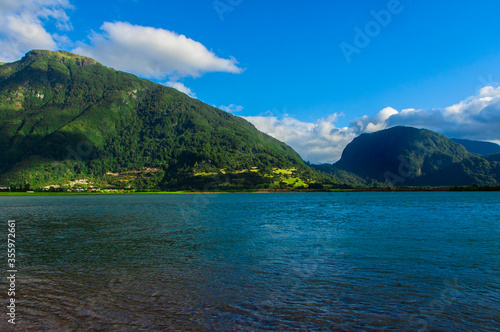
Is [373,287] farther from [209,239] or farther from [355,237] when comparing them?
[209,239]

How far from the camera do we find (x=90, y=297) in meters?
17.3

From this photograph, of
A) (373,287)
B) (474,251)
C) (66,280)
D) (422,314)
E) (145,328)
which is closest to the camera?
(145,328)

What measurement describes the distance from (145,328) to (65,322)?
160 inches

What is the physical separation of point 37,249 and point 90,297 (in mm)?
20165

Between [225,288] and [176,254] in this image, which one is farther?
[176,254]

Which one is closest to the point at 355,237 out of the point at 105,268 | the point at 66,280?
the point at 105,268

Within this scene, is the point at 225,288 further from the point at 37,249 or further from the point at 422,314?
the point at 37,249

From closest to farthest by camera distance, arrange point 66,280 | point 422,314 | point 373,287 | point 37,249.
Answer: point 422,314, point 373,287, point 66,280, point 37,249

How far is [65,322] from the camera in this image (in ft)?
45.8

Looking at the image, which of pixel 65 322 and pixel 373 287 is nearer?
pixel 65 322

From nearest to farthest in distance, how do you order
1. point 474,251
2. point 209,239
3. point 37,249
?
point 474,251 < point 37,249 < point 209,239

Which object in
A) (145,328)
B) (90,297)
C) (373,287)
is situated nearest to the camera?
(145,328)

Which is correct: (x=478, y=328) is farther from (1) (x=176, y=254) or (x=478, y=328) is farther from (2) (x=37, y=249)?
(2) (x=37, y=249)

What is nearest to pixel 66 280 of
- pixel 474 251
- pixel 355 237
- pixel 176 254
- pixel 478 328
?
pixel 176 254
